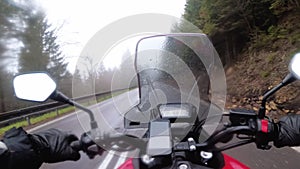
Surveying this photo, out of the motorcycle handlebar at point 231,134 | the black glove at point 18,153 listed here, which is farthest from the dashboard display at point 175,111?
the black glove at point 18,153

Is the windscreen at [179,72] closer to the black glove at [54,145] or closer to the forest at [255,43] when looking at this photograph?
the black glove at [54,145]

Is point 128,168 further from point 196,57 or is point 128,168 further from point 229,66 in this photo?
point 229,66

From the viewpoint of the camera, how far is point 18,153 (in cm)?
117

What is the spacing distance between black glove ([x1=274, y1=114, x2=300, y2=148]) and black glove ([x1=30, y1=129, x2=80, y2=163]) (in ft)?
3.35

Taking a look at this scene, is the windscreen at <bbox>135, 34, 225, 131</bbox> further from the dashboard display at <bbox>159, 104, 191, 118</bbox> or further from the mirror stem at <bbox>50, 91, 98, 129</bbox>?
the mirror stem at <bbox>50, 91, 98, 129</bbox>

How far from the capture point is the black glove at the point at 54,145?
1326 mm

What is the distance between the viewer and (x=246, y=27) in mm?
16750

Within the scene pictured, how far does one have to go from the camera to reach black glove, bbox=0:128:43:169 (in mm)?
1123

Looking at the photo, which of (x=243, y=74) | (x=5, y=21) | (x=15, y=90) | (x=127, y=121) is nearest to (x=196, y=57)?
(x=127, y=121)

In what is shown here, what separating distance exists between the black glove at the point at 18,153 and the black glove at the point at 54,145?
6 centimetres

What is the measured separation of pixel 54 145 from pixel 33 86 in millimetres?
308

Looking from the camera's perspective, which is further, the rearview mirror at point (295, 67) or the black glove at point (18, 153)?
the rearview mirror at point (295, 67)

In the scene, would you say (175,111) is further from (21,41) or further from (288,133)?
(21,41)

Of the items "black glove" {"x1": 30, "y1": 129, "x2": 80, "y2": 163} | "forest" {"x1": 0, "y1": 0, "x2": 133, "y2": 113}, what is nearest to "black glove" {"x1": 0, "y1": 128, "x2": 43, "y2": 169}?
"black glove" {"x1": 30, "y1": 129, "x2": 80, "y2": 163}
